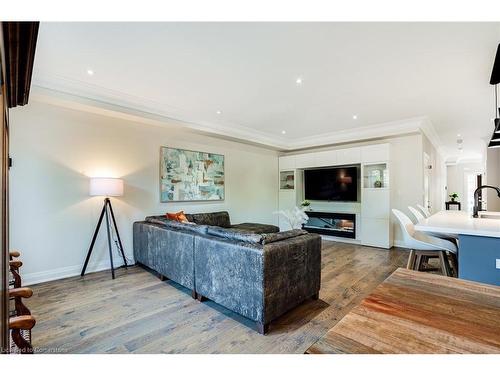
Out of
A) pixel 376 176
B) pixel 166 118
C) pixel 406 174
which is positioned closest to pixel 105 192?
pixel 166 118

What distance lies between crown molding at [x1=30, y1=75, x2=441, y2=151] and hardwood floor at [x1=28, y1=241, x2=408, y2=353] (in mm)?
2390

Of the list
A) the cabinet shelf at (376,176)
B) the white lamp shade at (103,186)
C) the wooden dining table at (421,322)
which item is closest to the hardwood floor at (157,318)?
the white lamp shade at (103,186)

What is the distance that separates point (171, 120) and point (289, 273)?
3259 millimetres

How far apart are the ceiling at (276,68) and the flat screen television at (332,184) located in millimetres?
1523

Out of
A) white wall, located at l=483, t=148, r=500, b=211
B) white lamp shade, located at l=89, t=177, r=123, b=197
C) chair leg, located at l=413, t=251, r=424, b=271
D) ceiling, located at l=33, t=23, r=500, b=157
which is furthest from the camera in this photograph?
white wall, located at l=483, t=148, r=500, b=211

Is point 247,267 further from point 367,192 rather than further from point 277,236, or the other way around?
point 367,192

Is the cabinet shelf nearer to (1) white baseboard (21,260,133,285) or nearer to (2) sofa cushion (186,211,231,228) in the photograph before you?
(2) sofa cushion (186,211,231,228)

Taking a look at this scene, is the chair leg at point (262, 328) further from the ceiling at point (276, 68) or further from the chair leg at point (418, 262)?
the ceiling at point (276, 68)

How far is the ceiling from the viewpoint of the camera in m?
2.18

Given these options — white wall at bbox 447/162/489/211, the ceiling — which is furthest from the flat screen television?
white wall at bbox 447/162/489/211

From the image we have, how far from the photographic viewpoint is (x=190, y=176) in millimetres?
4887
